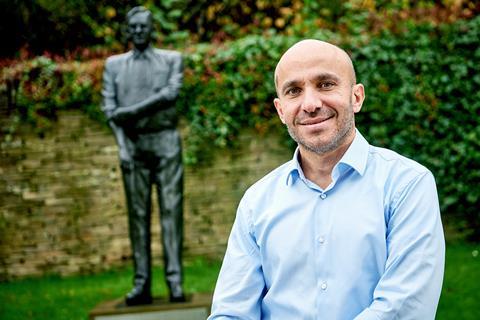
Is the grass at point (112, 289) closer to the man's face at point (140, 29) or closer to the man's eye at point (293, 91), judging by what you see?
the man's face at point (140, 29)

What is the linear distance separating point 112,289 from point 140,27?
3.45 metres

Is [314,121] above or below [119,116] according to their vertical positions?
above

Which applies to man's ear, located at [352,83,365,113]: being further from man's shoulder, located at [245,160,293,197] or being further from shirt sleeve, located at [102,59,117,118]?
shirt sleeve, located at [102,59,117,118]

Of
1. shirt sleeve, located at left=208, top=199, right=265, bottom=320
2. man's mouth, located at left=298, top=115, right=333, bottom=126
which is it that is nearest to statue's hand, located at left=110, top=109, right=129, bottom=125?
shirt sleeve, located at left=208, top=199, right=265, bottom=320

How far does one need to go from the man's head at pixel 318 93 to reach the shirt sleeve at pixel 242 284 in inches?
15.9

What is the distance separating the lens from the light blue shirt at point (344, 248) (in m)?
1.85

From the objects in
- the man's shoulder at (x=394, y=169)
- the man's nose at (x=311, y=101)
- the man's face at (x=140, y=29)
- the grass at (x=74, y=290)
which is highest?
the man's face at (x=140, y=29)

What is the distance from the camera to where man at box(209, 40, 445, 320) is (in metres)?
1.86

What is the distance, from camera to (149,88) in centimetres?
555

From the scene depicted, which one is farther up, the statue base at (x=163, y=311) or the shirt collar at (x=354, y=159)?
the shirt collar at (x=354, y=159)

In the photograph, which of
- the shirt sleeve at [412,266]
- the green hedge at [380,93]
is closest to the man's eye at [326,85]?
the shirt sleeve at [412,266]

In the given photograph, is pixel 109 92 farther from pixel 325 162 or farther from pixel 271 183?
pixel 325 162

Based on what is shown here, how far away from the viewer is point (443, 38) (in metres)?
8.22

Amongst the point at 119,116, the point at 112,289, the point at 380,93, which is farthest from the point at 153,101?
the point at 380,93
